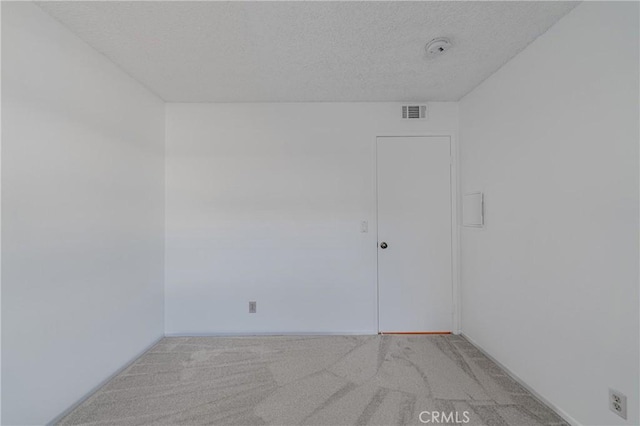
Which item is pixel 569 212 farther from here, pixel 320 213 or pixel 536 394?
pixel 320 213

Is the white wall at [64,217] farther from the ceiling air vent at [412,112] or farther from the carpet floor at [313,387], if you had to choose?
the ceiling air vent at [412,112]

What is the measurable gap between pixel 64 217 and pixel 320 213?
2.09 metres

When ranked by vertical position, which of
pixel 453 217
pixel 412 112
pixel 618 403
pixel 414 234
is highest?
pixel 412 112

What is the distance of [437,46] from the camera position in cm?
187

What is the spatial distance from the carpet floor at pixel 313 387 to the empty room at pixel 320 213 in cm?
2

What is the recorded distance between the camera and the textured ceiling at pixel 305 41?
157 centimetres

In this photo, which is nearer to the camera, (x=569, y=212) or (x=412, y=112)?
(x=569, y=212)

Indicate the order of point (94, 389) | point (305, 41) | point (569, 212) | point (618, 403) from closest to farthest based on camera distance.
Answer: point (618, 403)
point (569, 212)
point (305, 41)
point (94, 389)

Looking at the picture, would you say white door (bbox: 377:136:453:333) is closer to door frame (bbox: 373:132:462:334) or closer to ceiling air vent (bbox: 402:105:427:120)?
door frame (bbox: 373:132:462:334)

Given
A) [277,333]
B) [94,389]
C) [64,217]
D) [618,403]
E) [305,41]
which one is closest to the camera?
[618,403]

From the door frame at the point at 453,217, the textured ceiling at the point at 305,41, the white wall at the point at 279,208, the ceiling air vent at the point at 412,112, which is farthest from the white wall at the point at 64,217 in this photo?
the ceiling air vent at the point at 412,112

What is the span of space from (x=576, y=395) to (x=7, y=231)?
3.45 m

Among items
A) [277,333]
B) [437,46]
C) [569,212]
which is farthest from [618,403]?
[277,333]

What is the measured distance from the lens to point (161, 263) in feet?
9.23
